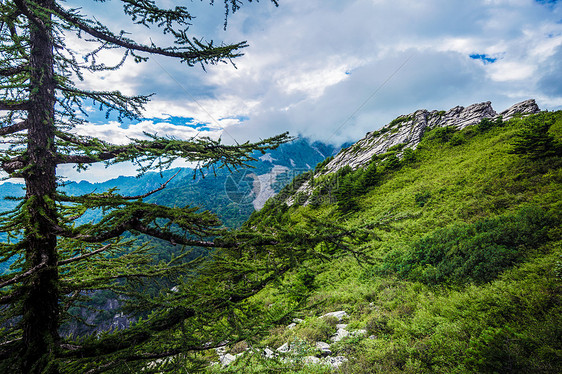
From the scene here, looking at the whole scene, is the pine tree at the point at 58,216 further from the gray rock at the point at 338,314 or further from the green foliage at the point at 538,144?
the green foliage at the point at 538,144

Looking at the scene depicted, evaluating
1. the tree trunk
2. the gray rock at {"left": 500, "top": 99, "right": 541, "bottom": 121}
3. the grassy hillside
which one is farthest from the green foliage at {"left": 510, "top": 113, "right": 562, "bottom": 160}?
the tree trunk

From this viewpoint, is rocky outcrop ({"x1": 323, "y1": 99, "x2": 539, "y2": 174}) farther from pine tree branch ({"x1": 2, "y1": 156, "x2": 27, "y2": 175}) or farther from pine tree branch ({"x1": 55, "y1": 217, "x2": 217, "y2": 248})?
pine tree branch ({"x1": 2, "y1": 156, "x2": 27, "y2": 175})

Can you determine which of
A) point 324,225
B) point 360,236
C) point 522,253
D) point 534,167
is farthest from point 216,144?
point 534,167

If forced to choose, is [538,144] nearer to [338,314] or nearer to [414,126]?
[338,314]

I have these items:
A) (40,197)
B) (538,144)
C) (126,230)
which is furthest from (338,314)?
(538,144)

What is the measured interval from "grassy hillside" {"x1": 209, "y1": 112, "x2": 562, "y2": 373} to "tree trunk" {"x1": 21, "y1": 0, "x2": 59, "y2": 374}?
2873mm

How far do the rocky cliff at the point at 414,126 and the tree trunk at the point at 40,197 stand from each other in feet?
102

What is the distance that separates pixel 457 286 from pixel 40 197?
960 centimetres

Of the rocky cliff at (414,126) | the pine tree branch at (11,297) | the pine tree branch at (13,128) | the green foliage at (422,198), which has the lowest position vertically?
the green foliage at (422,198)

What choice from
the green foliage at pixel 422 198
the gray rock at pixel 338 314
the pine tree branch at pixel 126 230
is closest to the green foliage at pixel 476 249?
the gray rock at pixel 338 314

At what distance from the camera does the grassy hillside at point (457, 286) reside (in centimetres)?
375

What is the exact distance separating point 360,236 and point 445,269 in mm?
6474

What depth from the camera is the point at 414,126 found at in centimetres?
3462

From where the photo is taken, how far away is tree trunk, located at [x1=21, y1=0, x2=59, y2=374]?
280cm
